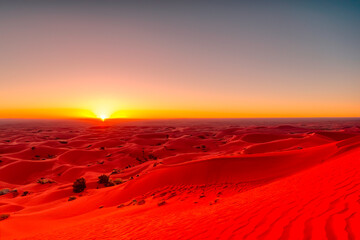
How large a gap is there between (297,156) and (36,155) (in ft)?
126

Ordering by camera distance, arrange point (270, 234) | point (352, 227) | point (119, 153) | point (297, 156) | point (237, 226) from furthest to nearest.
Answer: point (119, 153)
point (297, 156)
point (237, 226)
point (270, 234)
point (352, 227)

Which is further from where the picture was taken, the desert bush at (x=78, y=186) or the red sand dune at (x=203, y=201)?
the desert bush at (x=78, y=186)

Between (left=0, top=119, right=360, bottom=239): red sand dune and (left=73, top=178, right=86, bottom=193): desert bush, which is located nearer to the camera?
(left=0, top=119, right=360, bottom=239): red sand dune

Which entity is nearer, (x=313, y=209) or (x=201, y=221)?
(x=313, y=209)

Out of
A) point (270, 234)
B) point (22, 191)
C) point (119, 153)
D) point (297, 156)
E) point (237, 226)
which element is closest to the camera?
point (270, 234)

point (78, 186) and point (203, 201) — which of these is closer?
point (203, 201)

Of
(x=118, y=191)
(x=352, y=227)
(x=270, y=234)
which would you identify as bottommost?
(x=118, y=191)

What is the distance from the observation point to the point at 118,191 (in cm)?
1287

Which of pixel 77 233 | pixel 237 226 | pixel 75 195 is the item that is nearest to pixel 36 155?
pixel 75 195

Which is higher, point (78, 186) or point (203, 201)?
point (203, 201)

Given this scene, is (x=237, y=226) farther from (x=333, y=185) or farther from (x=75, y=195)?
(x=75, y=195)

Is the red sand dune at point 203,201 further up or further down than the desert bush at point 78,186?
further up

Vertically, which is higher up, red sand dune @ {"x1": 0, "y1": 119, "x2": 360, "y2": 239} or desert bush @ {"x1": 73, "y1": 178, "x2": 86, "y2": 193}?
red sand dune @ {"x1": 0, "y1": 119, "x2": 360, "y2": 239}

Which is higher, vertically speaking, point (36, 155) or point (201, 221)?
point (201, 221)
